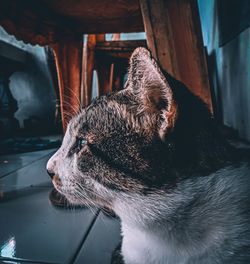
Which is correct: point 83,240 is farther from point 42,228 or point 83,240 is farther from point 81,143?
point 81,143

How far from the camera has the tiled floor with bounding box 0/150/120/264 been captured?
23.3 inches


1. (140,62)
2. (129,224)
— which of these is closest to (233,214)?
(129,224)

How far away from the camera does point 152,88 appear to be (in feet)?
1.65

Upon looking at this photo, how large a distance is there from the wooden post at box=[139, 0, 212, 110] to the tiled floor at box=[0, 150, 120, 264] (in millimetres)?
491

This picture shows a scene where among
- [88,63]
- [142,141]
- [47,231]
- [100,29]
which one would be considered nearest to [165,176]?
[142,141]

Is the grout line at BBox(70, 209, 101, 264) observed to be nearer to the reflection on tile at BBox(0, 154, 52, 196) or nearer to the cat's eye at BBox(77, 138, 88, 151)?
the cat's eye at BBox(77, 138, 88, 151)

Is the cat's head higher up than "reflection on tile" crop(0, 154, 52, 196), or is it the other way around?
the cat's head

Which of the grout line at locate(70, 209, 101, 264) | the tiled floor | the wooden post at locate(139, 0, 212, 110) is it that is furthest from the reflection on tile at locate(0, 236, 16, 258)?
the wooden post at locate(139, 0, 212, 110)

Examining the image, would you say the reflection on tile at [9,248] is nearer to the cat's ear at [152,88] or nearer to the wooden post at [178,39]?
the cat's ear at [152,88]

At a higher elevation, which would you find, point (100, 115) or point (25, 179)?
point (100, 115)

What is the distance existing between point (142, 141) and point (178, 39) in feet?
1.46

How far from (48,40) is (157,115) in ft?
3.35

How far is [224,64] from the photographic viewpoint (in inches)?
55.8

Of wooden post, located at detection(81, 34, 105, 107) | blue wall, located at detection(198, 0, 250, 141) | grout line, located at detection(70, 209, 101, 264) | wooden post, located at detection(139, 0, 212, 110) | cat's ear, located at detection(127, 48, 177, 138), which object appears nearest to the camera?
cat's ear, located at detection(127, 48, 177, 138)
